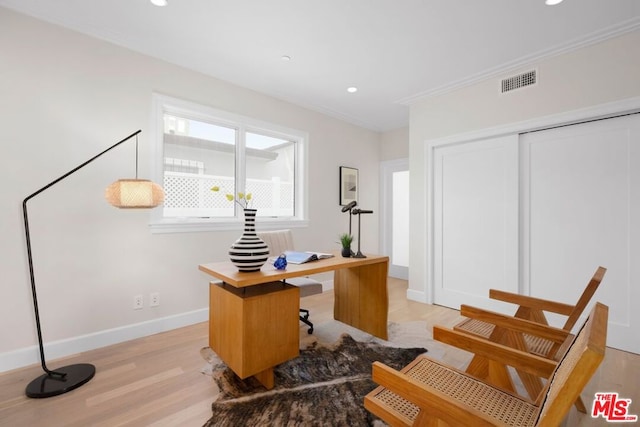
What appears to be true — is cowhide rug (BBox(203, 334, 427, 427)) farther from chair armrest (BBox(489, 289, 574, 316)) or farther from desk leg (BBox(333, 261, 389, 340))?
chair armrest (BBox(489, 289, 574, 316))

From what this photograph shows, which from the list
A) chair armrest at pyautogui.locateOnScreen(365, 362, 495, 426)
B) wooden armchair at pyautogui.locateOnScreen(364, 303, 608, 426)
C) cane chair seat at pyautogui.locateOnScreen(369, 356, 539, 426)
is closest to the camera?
wooden armchair at pyautogui.locateOnScreen(364, 303, 608, 426)

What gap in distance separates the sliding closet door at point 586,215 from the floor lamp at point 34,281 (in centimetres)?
350

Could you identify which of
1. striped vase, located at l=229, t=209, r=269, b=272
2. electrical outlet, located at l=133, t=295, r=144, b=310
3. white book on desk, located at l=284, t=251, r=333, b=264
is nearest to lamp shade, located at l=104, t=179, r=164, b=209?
striped vase, located at l=229, t=209, r=269, b=272

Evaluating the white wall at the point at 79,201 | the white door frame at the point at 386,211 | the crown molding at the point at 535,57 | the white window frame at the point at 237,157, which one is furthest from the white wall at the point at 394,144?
the white wall at the point at 79,201

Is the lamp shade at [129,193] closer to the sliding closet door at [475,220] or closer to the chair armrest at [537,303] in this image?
the chair armrest at [537,303]

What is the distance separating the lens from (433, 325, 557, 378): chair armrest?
111cm

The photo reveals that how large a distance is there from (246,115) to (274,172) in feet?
2.63

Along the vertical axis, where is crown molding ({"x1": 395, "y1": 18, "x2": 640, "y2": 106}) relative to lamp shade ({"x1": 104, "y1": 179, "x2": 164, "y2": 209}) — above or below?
above

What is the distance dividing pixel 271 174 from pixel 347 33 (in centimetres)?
191

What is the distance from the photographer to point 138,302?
2.60 m

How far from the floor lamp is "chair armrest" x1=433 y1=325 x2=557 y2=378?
212 centimetres

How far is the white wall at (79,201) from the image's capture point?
6.84 feet

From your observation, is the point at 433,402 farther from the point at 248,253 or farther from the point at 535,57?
the point at 535,57

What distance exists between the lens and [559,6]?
2.08m
